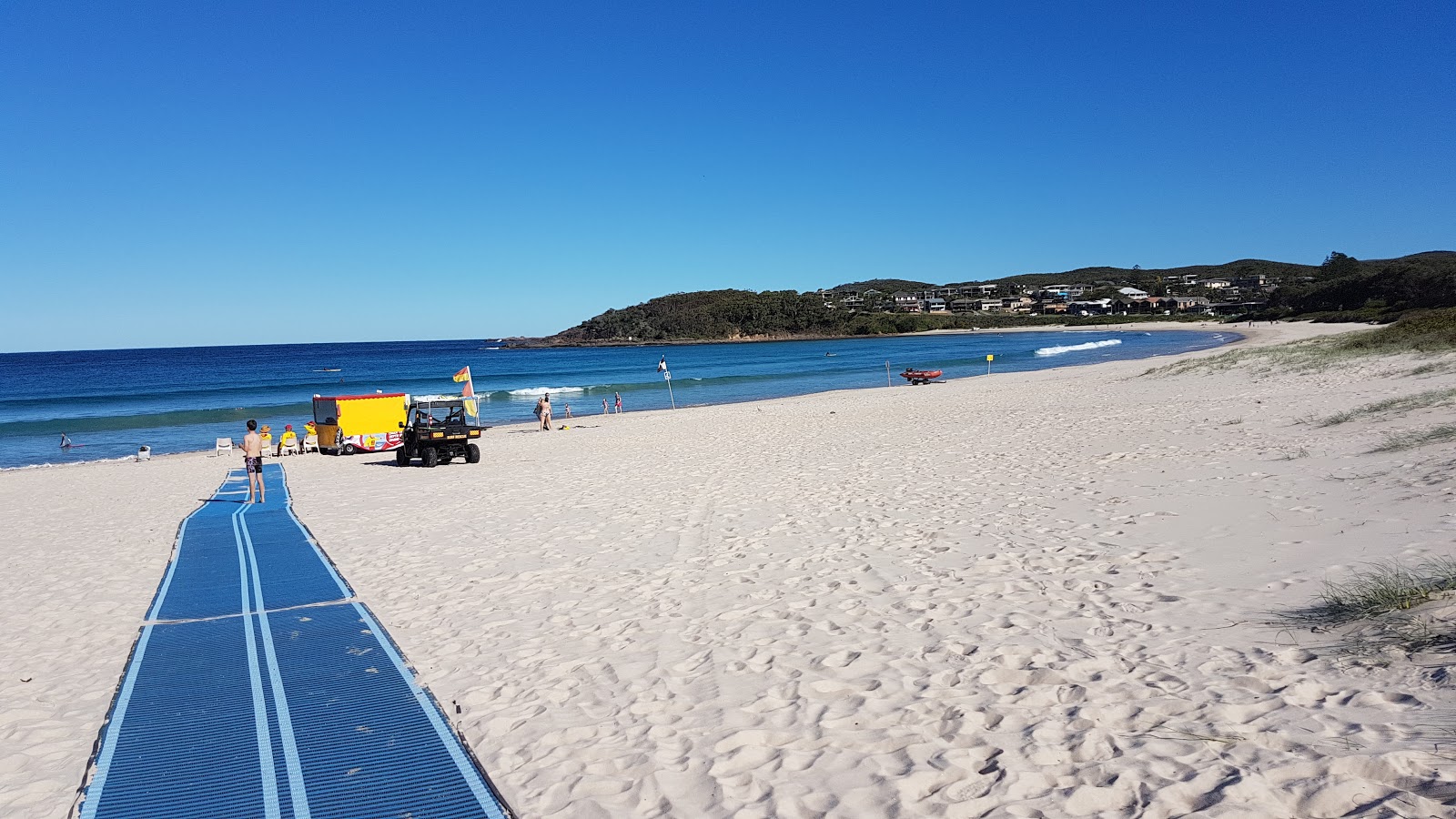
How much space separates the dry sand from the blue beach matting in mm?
199

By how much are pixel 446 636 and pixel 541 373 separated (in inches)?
2816

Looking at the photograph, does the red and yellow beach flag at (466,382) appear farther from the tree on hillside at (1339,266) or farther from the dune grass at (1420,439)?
the tree on hillside at (1339,266)

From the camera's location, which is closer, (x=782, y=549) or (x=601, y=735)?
(x=601, y=735)

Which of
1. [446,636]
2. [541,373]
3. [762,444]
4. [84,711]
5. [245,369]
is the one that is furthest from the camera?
[245,369]

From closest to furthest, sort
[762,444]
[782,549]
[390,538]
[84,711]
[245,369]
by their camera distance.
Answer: [84,711] < [782,549] < [390,538] < [762,444] < [245,369]

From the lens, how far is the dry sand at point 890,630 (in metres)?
3.69

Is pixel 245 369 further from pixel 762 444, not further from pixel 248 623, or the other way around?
pixel 248 623

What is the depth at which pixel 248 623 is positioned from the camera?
688 cm

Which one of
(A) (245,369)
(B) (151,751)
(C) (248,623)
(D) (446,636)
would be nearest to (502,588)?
(D) (446,636)

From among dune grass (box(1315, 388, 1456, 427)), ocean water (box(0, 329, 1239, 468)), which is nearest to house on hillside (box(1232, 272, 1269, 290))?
ocean water (box(0, 329, 1239, 468))

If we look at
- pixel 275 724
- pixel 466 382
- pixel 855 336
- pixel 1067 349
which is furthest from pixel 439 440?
pixel 855 336

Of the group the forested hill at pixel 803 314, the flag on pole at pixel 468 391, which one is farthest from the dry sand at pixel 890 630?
the forested hill at pixel 803 314

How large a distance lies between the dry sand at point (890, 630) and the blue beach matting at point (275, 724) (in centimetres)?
20

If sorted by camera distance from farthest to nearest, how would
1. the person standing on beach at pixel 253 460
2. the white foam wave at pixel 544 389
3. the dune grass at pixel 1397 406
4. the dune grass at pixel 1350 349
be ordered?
the white foam wave at pixel 544 389
the dune grass at pixel 1350 349
the person standing on beach at pixel 253 460
the dune grass at pixel 1397 406
